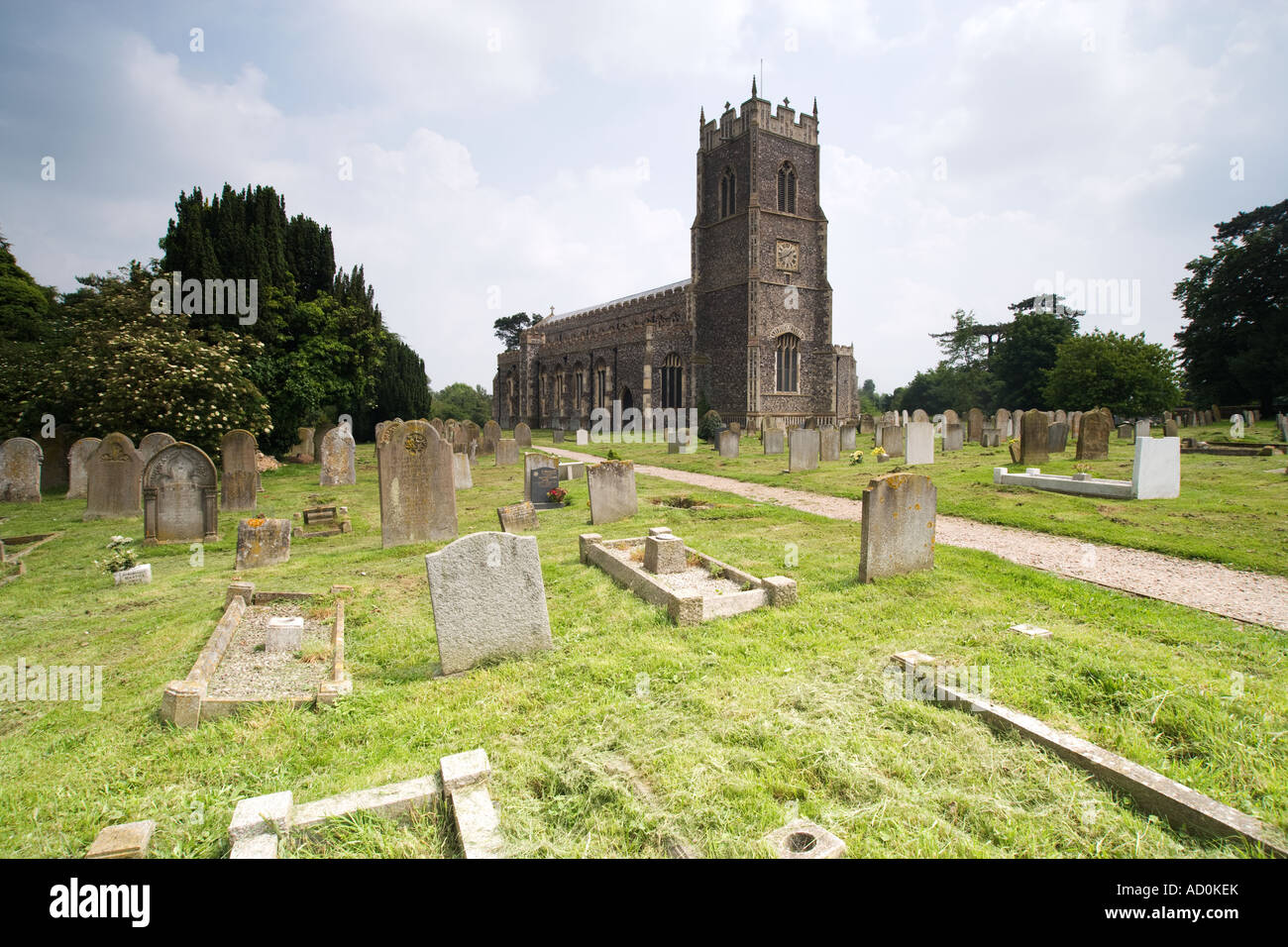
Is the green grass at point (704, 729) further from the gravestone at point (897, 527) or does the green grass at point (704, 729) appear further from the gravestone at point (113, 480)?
the gravestone at point (113, 480)

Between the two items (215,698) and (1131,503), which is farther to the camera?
(1131,503)

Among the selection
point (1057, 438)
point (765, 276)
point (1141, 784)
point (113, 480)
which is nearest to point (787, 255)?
point (765, 276)

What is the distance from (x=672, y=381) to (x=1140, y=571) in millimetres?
31273

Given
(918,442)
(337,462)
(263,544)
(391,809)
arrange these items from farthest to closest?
(918,442) → (337,462) → (263,544) → (391,809)

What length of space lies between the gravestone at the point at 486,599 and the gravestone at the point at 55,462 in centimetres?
1486

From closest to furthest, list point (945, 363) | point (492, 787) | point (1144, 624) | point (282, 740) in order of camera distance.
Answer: point (492, 787)
point (282, 740)
point (1144, 624)
point (945, 363)

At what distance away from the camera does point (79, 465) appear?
40.8 feet

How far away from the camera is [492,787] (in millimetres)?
2744

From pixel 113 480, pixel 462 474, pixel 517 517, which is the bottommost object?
pixel 517 517

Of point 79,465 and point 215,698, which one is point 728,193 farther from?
point 215,698
